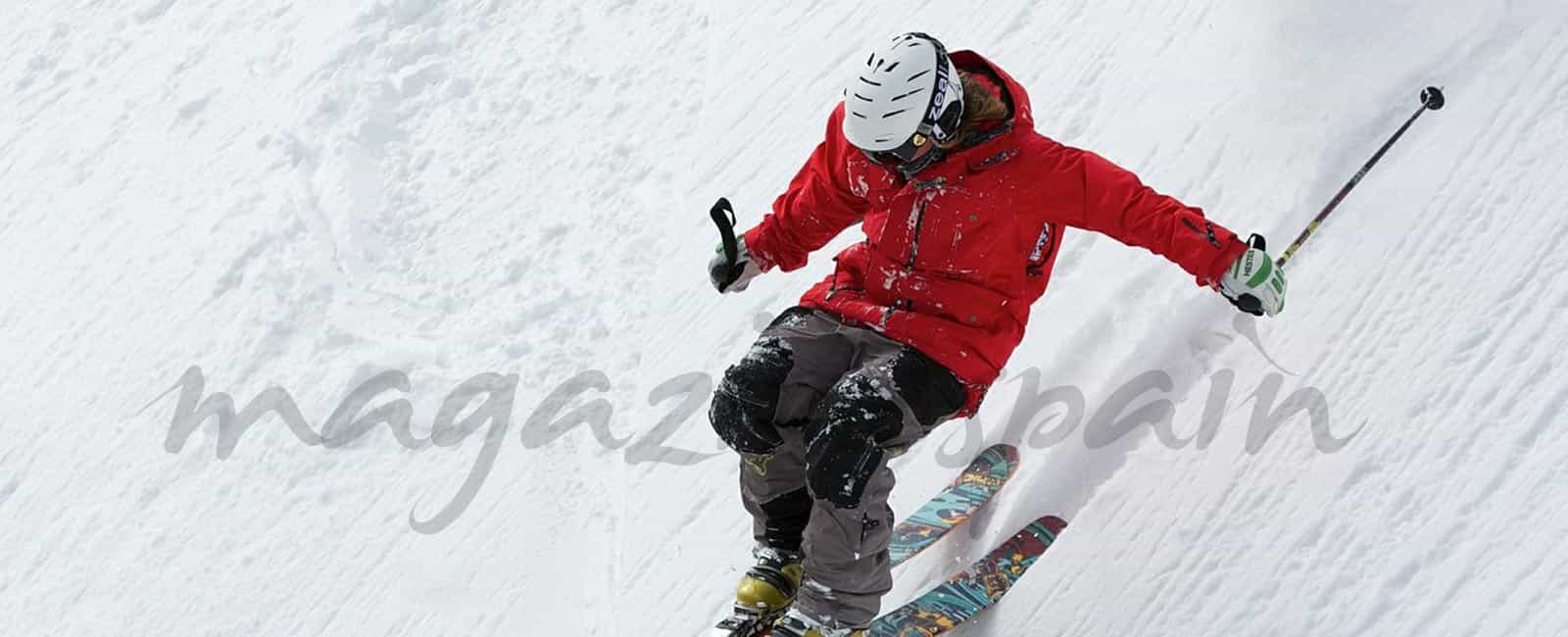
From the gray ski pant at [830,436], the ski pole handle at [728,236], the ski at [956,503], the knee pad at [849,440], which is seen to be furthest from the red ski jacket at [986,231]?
the ski at [956,503]

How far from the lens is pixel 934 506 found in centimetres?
471

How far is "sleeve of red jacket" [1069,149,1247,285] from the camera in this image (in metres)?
3.69

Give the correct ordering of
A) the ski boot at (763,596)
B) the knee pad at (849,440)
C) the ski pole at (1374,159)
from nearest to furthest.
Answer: the knee pad at (849,440) → the ski boot at (763,596) → the ski pole at (1374,159)

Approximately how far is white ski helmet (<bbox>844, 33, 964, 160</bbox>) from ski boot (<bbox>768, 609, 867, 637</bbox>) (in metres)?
1.26

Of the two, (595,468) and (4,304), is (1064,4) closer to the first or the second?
(595,468)

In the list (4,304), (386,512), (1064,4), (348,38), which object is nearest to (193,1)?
(348,38)

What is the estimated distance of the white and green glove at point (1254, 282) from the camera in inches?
145

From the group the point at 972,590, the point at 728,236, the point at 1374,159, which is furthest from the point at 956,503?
the point at 1374,159

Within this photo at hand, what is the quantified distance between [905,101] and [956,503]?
1.54m

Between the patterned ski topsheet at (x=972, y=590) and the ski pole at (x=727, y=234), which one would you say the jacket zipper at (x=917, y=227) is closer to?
the ski pole at (x=727, y=234)

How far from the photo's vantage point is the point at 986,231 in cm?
391

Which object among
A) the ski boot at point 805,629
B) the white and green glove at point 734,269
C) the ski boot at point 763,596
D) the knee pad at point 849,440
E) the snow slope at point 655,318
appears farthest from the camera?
the white and green glove at point 734,269

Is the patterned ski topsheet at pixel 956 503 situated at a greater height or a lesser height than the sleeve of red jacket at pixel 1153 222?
Answer: lesser

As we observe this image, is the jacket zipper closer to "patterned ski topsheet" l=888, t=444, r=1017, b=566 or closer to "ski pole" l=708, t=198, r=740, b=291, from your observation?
"ski pole" l=708, t=198, r=740, b=291
